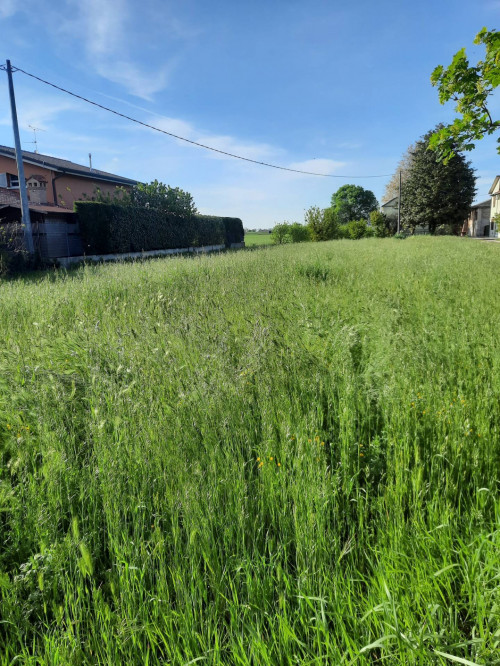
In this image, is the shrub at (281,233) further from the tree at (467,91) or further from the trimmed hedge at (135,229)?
the tree at (467,91)

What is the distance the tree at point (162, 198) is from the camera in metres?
27.1

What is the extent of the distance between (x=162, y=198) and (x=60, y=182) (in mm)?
8357

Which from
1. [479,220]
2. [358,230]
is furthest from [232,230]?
[479,220]

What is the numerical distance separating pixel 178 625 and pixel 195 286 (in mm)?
7027

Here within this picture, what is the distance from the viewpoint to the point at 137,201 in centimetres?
2677

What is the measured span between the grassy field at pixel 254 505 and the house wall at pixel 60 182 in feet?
86.4

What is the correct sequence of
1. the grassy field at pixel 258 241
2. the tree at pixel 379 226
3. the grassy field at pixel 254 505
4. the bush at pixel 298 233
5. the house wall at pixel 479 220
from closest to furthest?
1. the grassy field at pixel 254 505
2. the grassy field at pixel 258 241
3. the bush at pixel 298 233
4. the tree at pixel 379 226
5. the house wall at pixel 479 220

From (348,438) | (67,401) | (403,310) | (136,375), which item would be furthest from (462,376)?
(67,401)

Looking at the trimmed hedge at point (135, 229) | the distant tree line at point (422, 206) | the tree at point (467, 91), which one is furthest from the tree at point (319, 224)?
the tree at point (467, 91)

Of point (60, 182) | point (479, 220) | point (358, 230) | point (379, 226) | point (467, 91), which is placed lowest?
point (467, 91)

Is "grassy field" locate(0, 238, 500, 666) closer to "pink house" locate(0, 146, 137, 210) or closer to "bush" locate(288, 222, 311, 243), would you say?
"pink house" locate(0, 146, 137, 210)

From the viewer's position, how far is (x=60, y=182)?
29094mm

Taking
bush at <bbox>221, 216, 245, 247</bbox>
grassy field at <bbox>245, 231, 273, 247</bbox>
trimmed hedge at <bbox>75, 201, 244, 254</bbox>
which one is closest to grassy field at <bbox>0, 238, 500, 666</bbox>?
trimmed hedge at <bbox>75, 201, 244, 254</bbox>

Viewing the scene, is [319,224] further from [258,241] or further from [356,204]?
[356,204]
